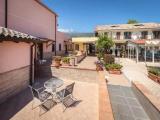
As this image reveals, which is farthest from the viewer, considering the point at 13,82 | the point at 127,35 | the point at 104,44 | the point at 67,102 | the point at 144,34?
the point at 127,35

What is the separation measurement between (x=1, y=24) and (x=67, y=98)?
7223mm

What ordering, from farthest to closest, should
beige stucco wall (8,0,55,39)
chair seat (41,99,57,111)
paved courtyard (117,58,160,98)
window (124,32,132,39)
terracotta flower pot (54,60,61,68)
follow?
window (124,32,132,39) < terracotta flower pot (54,60,61,68) < beige stucco wall (8,0,55,39) < paved courtyard (117,58,160,98) < chair seat (41,99,57,111)

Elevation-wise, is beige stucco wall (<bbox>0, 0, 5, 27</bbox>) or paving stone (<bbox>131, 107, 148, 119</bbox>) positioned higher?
beige stucco wall (<bbox>0, 0, 5, 27</bbox>)

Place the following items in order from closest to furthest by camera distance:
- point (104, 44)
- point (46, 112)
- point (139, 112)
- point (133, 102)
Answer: point (46, 112) → point (139, 112) → point (133, 102) → point (104, 44)

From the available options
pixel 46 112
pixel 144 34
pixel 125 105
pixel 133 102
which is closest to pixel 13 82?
pixel 46 112

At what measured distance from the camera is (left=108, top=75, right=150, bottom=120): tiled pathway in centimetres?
611

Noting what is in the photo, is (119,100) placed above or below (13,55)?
below

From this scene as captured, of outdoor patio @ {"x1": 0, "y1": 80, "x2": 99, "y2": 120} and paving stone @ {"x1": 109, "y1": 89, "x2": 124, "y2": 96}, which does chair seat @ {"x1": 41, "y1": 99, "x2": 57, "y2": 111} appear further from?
paving stone @ {"x1": 109, "y1": 89, "x2": 124, "y2": 96}

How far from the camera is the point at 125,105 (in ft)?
23.4

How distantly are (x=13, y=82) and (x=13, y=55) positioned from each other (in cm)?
161

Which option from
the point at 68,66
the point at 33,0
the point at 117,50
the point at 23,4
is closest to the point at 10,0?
the point at 23,4

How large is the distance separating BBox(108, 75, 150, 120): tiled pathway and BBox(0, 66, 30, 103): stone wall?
18.7 feet

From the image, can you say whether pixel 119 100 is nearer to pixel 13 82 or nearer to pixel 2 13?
pixel 13 82

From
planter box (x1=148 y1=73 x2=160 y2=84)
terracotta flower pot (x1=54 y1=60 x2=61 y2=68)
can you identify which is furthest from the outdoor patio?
planter box (x1=148 y1=73 x2=160 y2=84)
